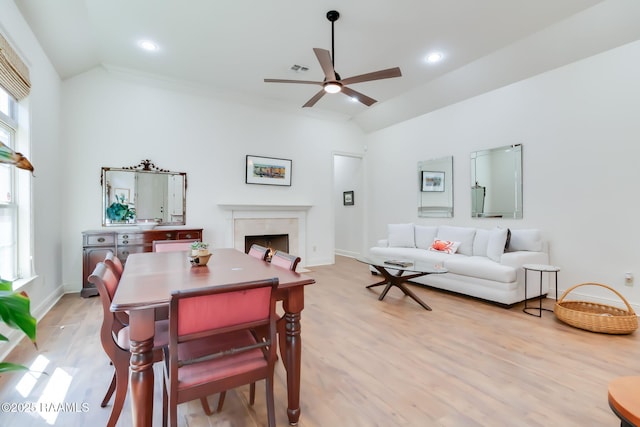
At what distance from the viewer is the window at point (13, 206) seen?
2.62 meters

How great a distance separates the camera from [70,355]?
2.31 metres

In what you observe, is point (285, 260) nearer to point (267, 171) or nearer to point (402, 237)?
point (402, 237)

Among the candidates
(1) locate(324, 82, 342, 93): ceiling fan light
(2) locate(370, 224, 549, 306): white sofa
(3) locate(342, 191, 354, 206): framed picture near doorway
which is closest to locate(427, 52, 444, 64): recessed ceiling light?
(1) locate(324, 82, 342, 93): ceiling fan light

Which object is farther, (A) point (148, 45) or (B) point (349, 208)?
(B) point (349, 208)

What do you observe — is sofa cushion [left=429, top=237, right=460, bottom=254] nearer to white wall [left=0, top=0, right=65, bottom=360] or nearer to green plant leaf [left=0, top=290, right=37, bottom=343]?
green plant leaf [left=0, top=290, right=37, bottom=343]

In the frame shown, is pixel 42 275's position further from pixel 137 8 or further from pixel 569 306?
pixel 569 306

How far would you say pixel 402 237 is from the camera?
17.1 feet

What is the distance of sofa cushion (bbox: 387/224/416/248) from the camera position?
5160 mm

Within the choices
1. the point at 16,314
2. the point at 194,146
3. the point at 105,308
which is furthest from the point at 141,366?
the point at 194,146

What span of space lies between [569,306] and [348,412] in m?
2.96

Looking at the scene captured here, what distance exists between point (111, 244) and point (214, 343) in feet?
10.6

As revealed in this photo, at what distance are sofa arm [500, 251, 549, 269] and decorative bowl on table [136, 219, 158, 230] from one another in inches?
189

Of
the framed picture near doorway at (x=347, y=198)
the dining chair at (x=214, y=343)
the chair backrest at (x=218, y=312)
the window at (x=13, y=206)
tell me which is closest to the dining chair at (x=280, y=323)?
the dining chair at (x=214, y=343)

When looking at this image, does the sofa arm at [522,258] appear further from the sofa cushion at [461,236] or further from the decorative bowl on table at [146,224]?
the decorative bowl on table at [146,224]
